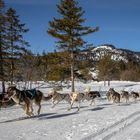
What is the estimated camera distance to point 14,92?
49.2 ft

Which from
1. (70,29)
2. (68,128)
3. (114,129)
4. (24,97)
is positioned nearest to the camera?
(68,128)

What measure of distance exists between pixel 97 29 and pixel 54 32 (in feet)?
15.9

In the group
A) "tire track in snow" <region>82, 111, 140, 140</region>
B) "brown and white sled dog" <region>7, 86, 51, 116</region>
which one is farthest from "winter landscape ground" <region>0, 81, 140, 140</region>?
"brown and white sled dog" <region>7, 86, 51, 116</region>

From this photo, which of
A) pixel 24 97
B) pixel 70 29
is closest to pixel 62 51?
pixel 70 29

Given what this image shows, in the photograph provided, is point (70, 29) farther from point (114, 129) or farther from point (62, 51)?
point (114, 129)

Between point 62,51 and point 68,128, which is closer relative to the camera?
point 68,128

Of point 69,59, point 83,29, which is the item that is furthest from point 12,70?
point 83,29

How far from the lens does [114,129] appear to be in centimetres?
1346

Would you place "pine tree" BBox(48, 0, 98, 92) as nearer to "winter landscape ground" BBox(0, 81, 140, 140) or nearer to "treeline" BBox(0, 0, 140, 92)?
"treeline" BBox(0, 0, 140, 92)

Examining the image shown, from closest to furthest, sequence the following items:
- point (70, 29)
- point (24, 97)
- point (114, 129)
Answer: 1. point (114, 129)
2. point (24, 97)
3. point (70, 29)

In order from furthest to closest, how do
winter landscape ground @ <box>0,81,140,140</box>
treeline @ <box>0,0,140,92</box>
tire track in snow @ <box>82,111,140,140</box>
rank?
treeline @ <box>0,0,140,92</box>, tire track in snow @ <box>82,111,140,140</box>, winter landscape ground @ <box>0,81,140,140</box>

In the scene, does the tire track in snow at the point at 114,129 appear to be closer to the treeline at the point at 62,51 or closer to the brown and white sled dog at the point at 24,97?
the brown and white sled dog at the point at 24,97

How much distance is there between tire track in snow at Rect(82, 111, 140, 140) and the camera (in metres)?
11.7

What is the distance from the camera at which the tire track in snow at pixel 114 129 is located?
11.7 meters
